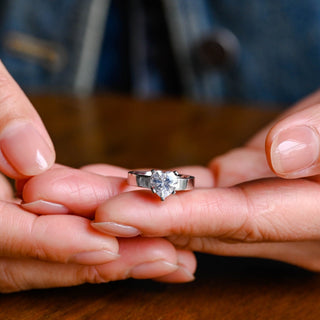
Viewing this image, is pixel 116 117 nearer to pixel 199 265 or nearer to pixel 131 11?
pixel 131 11

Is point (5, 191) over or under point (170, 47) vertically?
under

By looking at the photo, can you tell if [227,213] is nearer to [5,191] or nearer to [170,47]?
[5,191]

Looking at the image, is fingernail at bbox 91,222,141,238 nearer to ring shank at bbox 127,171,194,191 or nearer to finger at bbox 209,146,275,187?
ring shank at bbox 127,171,194,191

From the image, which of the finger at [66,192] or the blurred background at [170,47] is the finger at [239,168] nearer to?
the finger at [66,192]

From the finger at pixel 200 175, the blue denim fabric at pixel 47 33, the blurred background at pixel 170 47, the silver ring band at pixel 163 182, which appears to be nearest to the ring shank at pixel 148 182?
the silver ring band at pixel 163 182

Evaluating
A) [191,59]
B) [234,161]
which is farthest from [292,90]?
[234,161]

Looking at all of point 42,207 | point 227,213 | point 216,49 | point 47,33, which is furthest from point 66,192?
point 47,33

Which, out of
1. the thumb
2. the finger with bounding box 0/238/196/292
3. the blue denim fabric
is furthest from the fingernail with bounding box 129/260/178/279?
the blue denim fabric
